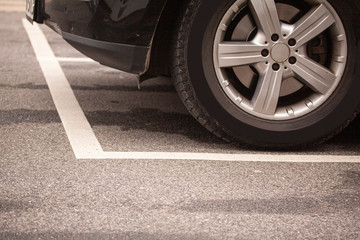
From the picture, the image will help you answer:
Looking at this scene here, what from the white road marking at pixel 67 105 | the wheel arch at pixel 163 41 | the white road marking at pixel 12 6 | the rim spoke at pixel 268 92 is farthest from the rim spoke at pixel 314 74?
the white road marking at pixel 12 6

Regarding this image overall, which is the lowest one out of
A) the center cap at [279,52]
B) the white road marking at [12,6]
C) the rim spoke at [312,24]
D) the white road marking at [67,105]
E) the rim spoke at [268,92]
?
the white road marking at [12,6]

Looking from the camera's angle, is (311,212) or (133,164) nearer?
(311,212)

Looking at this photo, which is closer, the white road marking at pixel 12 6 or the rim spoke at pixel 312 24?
the rim spoke at pixel 312 24

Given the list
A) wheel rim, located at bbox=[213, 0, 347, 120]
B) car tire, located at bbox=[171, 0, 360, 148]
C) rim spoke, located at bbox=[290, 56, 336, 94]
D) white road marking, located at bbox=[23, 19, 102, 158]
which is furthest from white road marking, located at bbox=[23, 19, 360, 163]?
rim spoke, located at bbox=[290, 56, 336, 94]

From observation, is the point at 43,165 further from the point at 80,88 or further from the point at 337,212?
the point at 80,88

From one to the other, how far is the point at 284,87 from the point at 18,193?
1.60 m

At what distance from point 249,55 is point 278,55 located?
16 centimetres

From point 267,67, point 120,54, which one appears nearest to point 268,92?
point 267,67

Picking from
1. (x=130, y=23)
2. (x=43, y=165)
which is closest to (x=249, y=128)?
(x=130, y=23)

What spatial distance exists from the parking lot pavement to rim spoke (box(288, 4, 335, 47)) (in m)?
0.65

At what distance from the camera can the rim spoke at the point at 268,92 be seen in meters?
3.74

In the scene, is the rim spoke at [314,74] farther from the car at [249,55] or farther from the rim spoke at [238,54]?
the rim spoke at [238,54]

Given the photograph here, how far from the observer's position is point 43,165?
11.3ft

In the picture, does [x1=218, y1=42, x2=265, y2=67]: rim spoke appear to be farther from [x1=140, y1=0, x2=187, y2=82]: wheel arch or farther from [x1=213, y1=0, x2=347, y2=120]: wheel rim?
[x1=140, y1=0, x2=187, y2=82]: wheel arch
